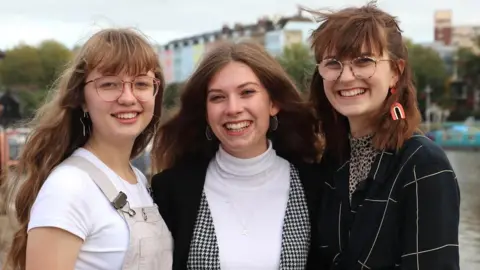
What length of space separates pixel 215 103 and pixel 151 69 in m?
0.42

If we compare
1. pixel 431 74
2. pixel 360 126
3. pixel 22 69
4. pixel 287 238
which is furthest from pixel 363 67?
pixel 22 69

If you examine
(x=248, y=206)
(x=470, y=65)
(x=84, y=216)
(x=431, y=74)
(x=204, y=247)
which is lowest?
(x=431, y=74)

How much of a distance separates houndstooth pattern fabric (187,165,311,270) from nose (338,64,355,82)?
2.05ft

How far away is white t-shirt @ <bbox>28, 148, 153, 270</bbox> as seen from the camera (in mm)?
2023

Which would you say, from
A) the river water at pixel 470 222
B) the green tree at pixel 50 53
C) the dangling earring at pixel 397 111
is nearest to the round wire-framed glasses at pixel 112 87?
the dangling earring at pixel 397 111

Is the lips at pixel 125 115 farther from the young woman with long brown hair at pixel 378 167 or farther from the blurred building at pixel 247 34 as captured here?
the blurred building at pixel 247 34

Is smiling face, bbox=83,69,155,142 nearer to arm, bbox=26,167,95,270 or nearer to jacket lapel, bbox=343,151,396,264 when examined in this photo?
arm, bbox=26,167,95,270

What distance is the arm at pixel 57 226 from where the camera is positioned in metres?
2.01

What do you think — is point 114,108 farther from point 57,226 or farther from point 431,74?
point 431,74

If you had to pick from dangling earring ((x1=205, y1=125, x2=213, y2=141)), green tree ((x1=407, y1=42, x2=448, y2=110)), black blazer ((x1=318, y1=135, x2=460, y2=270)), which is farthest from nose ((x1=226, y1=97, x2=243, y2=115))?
green tree ((x1=407, y1=42, x2=448, y2=110))

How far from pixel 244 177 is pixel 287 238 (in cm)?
36

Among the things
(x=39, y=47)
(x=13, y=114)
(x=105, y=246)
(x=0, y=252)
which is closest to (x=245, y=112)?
(x=105, y=246)

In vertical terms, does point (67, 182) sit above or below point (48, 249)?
above

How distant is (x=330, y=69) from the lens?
7.99ft
